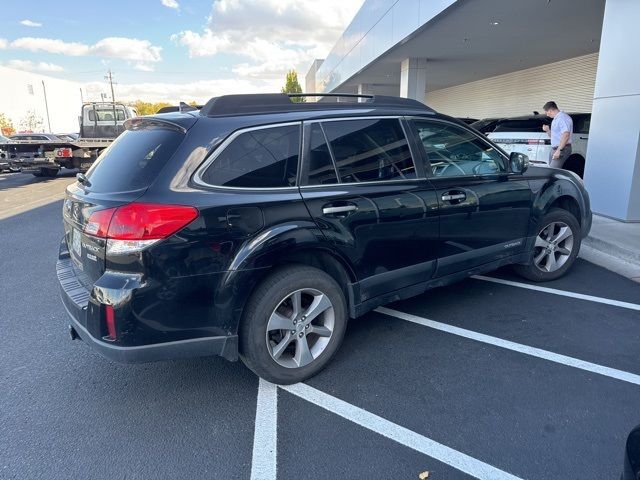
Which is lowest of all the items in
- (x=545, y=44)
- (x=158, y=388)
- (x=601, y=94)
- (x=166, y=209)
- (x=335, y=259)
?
(x=158, y=388)

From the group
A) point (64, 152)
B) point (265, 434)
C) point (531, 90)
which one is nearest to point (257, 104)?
point (265, 434)

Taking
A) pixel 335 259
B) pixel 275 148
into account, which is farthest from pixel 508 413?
pixel 275 148

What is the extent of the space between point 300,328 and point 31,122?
58.2 metres

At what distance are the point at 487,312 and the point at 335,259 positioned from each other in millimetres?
1817

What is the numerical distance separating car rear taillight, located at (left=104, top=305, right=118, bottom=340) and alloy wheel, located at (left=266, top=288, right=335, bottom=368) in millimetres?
897

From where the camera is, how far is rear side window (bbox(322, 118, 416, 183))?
10.7 feet

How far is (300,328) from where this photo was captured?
3.07 m

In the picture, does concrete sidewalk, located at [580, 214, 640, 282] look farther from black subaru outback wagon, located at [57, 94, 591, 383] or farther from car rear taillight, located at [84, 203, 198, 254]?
car rear taillight, located at [84, 203, 198, 254]

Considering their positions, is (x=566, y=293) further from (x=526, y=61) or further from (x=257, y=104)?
(x=526, y=61)

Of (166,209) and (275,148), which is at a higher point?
(275,148)

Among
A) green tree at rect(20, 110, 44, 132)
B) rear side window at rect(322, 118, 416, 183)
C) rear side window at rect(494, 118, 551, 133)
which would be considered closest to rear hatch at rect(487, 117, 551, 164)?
rear side window at rect(494, 118, 551, 133)

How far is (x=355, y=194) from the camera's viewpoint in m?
3.22

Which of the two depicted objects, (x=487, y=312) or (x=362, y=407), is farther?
(x=487, y=312)

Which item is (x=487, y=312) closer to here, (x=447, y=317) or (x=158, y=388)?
(x=447, y=317)
